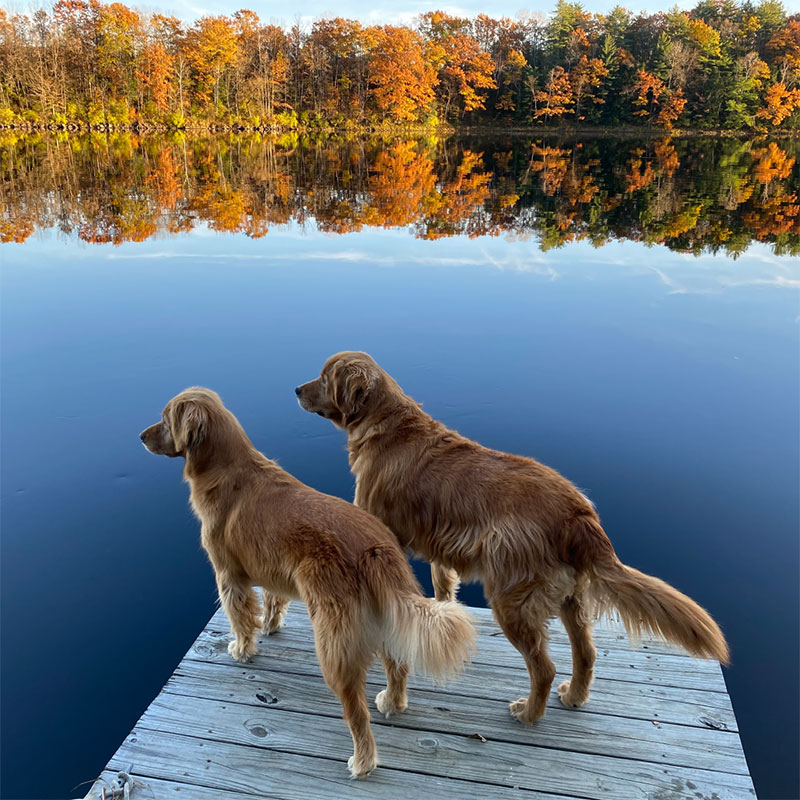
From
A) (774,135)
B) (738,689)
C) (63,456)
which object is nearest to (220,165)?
(63,456)

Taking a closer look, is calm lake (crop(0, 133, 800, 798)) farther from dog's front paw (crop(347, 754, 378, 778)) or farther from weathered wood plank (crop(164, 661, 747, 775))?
dog's front paw (crop(347, 754, 378, 778))

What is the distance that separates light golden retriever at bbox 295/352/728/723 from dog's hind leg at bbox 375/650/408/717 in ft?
1.90

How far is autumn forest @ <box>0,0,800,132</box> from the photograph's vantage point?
47.2 metres

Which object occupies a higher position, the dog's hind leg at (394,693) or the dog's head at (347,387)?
the dog's head at (347,387)

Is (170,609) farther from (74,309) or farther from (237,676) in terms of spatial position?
(74,309)

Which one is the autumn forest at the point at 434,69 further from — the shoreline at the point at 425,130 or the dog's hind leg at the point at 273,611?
the dog's hind leg at the point at 273,611

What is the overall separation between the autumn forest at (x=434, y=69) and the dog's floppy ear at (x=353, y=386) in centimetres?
5042

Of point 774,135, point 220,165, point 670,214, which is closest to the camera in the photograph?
point 670,214

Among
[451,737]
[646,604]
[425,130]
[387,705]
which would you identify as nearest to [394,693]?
[387,705]

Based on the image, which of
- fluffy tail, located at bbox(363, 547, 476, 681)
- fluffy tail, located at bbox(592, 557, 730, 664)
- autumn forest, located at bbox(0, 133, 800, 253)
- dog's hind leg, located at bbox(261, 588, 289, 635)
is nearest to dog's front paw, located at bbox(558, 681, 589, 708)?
fluffy tail, located at bbox(592, 557, 730, 664)

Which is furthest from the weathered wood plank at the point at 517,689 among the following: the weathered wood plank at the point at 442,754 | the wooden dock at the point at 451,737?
the weathered wood plank at the point at 442,754

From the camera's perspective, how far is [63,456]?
22.8 ft

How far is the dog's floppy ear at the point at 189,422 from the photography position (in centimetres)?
316

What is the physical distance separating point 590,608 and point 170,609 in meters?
3.73
